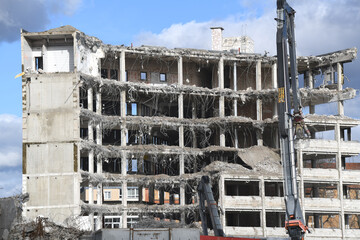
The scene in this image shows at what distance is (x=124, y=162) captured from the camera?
2660 inches

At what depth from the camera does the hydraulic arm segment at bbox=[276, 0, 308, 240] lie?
118ft

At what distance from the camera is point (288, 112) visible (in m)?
38.9

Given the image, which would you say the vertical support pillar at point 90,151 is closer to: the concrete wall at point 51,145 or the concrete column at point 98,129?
the concrete column at point 98,129

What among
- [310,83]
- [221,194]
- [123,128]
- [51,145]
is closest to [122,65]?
[123,128]

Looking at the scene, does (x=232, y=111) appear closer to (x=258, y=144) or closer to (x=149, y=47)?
(x=258, y=144)

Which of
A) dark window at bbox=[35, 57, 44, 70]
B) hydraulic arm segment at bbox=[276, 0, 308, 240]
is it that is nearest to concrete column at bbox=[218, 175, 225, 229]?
dark window at bbox=[35, 57, 44, 70]

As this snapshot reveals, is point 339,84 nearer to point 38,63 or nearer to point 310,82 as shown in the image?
point 310,82

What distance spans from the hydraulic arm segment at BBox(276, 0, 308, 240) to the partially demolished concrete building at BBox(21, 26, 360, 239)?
85.0ft

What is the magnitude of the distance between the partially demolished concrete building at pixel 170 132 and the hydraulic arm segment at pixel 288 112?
25.9 meters

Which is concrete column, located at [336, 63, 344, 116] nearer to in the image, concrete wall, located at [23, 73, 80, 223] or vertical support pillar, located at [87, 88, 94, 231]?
vertical support pillar, located at [87, 88, 94, 231]

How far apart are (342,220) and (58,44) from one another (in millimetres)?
33252

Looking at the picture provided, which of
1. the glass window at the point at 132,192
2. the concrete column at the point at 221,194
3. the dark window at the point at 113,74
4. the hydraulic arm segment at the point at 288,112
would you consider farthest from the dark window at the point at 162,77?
the hydraulic arm segment at the point at 288,112

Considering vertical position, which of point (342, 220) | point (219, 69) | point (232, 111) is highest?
point (219, 69)

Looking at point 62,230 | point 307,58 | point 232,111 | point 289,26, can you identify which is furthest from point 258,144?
point 62,230
